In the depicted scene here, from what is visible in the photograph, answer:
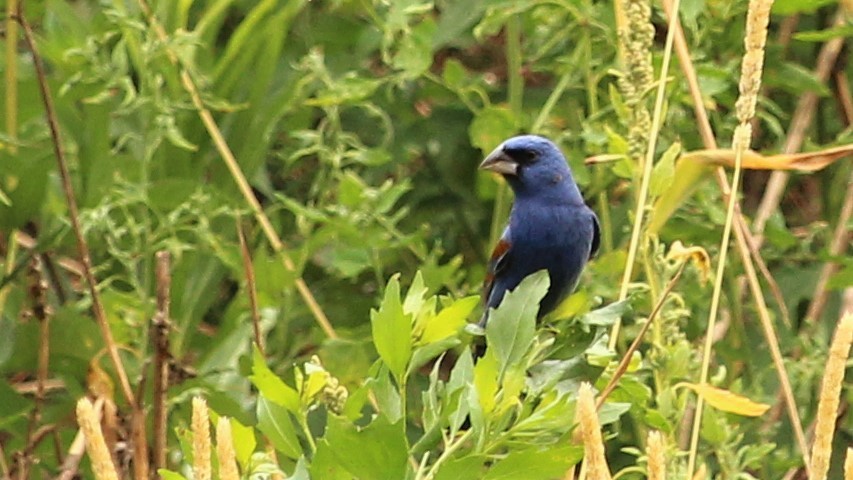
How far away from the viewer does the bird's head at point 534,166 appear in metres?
2.00

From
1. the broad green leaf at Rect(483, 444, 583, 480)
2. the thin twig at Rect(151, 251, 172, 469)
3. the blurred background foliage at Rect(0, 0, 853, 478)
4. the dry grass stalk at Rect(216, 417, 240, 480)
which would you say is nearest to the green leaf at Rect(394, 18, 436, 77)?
the blurred background foliage at Rect(0, 0, 853, 478)

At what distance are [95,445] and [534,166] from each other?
3.62ft

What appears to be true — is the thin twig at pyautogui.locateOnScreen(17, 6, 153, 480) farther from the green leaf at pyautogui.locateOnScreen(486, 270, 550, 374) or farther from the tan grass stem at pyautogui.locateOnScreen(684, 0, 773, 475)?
the tan grass stem at pyautogui.locateOnScreen(684, 0, 773, 475)

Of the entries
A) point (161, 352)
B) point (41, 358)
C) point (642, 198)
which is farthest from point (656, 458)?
point (41, 358)

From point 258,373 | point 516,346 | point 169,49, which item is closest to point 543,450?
point 516,346

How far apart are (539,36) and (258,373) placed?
1.21 meters

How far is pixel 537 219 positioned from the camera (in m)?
2.01

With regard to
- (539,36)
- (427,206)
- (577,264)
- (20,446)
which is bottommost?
(20,446)

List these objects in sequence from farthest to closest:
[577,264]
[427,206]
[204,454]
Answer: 1. [427,206]
2. [577,264]
3. [204,454]

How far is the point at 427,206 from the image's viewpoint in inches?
104

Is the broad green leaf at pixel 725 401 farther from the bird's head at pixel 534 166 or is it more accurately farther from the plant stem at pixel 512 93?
the plant stem at pixel 512 93

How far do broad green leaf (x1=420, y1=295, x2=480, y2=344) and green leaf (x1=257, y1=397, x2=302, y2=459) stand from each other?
11 cm

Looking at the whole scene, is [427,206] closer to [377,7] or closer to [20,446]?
[377,7]

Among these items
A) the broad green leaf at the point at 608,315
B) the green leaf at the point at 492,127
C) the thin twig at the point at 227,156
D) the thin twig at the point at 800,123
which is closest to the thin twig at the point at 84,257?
the thin twig at the point at 227,156
